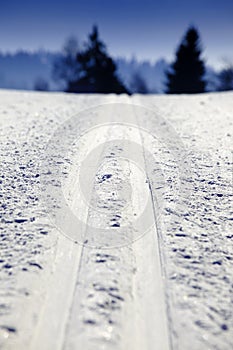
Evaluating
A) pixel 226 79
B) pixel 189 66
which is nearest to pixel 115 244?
pixel 189 66

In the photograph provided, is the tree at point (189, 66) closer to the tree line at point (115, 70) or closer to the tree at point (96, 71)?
the tree line at point (115, 70)

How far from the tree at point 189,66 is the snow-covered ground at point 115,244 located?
22.7 metres

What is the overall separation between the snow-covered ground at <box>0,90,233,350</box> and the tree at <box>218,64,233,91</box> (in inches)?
1303

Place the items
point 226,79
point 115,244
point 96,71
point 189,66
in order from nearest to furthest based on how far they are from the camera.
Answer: point 115,244 → point 189,66 → point 96,71 → point 226,79

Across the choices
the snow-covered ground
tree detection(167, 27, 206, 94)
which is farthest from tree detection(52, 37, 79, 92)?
the snow-covered ground

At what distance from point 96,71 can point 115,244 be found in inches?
1128

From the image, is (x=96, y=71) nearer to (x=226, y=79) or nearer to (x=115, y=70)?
(x=115, y=70)

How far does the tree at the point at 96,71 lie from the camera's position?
27859mm

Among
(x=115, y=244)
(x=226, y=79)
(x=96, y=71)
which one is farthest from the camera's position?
(x=226, y=79)

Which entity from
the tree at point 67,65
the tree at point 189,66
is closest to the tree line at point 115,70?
the tree at point 189,66

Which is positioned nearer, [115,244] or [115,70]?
[115,244]

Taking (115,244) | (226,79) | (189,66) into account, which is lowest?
(115,244)

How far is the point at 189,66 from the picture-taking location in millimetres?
26281

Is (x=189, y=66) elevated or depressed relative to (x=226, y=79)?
depressed
